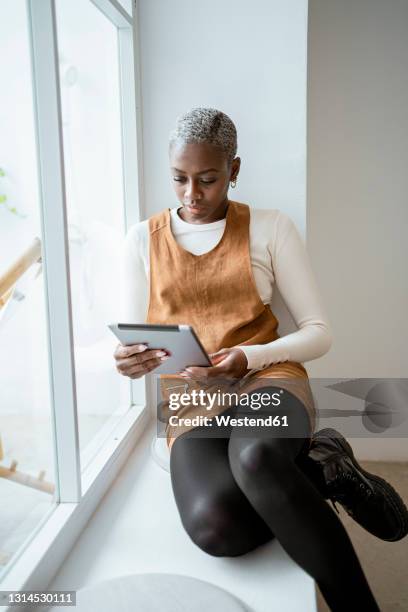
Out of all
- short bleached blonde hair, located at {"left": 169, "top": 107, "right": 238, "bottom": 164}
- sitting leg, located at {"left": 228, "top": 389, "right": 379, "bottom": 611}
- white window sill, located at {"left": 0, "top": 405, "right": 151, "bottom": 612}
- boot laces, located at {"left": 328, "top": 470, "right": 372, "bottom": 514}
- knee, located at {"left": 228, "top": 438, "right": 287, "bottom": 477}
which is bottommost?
white window sill, located at {"left": 0, "top": 405, "right": 151, "bottom": 612}

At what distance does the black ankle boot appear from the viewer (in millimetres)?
1476

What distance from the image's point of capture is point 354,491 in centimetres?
149

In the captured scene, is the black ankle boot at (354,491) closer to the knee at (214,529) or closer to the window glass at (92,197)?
the knee at (214,529)

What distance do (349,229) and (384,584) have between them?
4.96ft

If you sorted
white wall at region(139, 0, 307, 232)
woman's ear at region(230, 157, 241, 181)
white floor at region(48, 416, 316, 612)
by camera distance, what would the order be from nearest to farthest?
1. white floor at region(48, 416, 316, 612)
2. woman's ear at region(230, 157, 241, 181)
3. white wall at region(139, 0, 307, 232)

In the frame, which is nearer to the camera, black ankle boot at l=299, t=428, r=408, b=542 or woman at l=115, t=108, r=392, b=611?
woman at l=115, t=108, r=392, b=611

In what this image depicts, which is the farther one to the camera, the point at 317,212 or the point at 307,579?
the point at 317,212

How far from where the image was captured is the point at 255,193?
79.7 inches

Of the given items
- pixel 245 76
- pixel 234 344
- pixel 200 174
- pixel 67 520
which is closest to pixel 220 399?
pixel 234 344

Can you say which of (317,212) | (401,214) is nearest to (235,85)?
(317,212)

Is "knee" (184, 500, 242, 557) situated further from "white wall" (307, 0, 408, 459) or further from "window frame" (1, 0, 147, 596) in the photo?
"white wall" (307, 0, 408, 459)

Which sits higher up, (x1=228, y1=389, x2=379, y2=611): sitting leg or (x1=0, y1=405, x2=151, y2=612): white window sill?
(x1=228, y1=389, x2=379, y2=611): sitting leg

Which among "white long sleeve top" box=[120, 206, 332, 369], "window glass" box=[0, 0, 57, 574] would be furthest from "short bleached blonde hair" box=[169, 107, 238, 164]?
"window glass" box=[0, 0, 57, 574]

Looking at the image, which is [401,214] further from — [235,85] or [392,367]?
[235,85]
